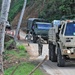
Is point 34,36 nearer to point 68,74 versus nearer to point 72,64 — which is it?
point 72,64

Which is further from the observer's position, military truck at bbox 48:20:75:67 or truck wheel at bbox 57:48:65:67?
truck wheel at bbox 57:48:65:67

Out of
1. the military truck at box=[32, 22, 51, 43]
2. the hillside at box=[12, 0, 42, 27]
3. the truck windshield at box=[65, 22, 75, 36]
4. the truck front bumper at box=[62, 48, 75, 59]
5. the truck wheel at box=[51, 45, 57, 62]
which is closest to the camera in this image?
the truck front bumper at box=[62, 48, 75, 59]

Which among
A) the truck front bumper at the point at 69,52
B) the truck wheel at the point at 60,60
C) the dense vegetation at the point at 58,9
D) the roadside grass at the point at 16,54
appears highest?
the dense vegetation at the point at 58,9

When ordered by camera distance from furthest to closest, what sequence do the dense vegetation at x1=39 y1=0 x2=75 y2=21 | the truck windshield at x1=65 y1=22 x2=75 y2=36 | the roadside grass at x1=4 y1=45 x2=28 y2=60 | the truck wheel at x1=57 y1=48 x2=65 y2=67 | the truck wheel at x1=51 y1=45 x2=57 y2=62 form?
the dense vegetation at x1=39 y1=0 x2=75 y2=21
the roadside grass at x1=4 y1=45 x2=28 y2=60
the truck wheel at x1=51 y1=45 x2=57 y2=62
the truck wheel at x1=57 y1=48 x2=65 y2=67
the truck windshield at x1=65 y1=22 x2=75 y2=36

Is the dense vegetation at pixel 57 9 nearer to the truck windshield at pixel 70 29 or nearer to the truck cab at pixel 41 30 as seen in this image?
the truck cab at pixel 41 30

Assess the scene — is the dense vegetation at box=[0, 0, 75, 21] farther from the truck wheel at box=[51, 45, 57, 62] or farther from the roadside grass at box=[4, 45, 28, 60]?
the truck wheel at box=[51, 45, 57, 62]

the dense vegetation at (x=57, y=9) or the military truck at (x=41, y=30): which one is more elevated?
the dense vegetation at (x=57, y=9)

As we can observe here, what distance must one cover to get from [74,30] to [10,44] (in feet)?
41.7

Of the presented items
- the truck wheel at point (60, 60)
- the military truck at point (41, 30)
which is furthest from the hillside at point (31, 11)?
the truck wheel at point (60, 60)

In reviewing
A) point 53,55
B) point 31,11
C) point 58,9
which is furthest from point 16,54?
point 31,11

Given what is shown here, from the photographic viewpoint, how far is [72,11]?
5062cm

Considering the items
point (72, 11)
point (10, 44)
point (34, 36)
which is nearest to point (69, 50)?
point (10, 44)

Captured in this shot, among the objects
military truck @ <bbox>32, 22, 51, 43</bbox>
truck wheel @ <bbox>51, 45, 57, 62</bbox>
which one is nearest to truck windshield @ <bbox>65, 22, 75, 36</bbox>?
truck wheel @ <bbox>51, 45, 57, 62</bbox>

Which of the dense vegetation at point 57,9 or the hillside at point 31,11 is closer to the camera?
the dense vegetation at point 57,9
